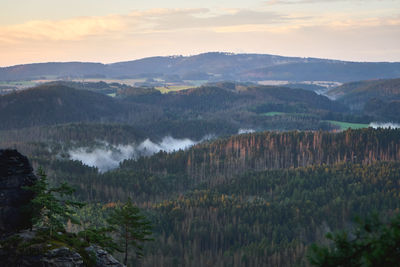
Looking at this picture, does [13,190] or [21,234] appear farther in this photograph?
[13,190]

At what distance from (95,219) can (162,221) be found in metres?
28.3

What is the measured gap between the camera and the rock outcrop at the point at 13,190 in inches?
2322

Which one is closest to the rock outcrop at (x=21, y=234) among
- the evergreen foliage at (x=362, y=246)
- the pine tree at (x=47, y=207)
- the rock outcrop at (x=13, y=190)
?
the rock outcrop at (x=13, y=190)

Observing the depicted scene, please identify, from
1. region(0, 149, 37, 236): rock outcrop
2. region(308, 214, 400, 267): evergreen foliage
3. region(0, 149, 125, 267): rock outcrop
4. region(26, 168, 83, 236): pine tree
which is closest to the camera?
region(308, 214, 400, 267): evergreen foliage

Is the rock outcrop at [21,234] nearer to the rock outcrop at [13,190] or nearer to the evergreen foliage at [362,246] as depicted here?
the rock outcrop at [13,190]

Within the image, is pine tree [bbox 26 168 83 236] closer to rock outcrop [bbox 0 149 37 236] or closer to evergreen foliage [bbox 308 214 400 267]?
rock outcrop [bbox 0 149 37 236]

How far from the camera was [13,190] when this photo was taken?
60.7 m

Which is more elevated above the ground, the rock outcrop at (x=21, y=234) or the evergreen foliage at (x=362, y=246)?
the evergreen foliage at (x=362, y=246)

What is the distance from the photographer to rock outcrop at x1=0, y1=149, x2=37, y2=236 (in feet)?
193

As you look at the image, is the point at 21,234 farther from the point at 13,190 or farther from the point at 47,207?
the point at 13,190

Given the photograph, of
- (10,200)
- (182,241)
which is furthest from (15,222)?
(182,241)

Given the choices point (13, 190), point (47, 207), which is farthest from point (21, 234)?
point (13, 190)

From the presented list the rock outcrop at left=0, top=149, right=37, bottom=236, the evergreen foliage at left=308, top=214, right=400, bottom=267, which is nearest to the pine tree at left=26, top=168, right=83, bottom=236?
the rock outcrop at left=0, top=149, right=37, bottom=236

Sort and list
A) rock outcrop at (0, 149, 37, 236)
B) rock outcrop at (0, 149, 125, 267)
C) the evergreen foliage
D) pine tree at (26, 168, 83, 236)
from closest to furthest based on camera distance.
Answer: the evergreen foliage
rock outcrop at (0, 149, 125, 267)
pine tree at (26, 168, 83, 236)
rock outcrop at (0, 149, 37, 236)
